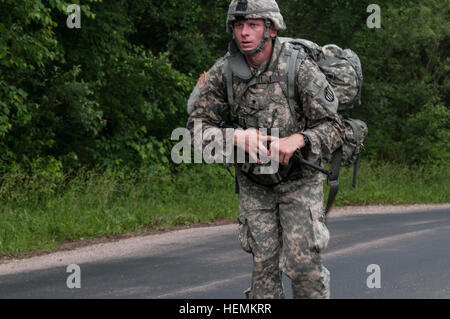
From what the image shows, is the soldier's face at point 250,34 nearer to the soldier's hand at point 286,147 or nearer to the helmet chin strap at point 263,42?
the helmet chin strap at point 263,42

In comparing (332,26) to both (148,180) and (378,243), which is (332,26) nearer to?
(148,180)

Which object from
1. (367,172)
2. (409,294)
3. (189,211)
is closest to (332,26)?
(367,172)

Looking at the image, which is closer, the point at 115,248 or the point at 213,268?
the point at 213,268

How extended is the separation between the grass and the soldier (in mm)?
5023

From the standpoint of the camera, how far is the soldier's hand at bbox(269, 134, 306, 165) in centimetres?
389

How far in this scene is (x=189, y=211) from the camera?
11.7 meters

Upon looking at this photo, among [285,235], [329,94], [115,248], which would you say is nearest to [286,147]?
[329,94]

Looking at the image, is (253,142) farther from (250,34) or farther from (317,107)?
(250,34)

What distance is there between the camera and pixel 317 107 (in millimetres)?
3965

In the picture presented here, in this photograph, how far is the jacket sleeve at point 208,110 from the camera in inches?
160

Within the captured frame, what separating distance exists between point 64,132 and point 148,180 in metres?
1.85

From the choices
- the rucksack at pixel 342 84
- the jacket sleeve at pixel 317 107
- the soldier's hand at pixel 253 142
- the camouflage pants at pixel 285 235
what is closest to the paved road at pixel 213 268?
the camouflage pants at pixel 285 235

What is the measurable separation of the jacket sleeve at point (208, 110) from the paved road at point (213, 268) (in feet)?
8.54

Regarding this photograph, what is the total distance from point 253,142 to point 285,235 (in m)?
0.61
